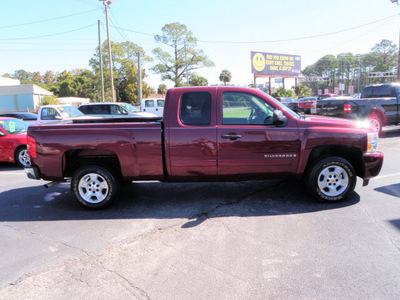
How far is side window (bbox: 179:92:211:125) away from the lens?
186 inches

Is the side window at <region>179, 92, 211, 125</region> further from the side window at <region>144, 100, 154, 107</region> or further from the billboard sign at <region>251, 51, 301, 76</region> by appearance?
the billboard sign at <region>251, 51, 301, 76</region>

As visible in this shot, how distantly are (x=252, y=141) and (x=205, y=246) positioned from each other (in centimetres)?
176

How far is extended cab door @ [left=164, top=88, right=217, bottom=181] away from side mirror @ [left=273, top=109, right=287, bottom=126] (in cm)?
90

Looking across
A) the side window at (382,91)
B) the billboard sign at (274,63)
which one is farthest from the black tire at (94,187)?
the billboard sign at (274,63)

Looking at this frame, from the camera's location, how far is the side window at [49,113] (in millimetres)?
12594

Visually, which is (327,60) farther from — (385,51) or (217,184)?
(217,184)

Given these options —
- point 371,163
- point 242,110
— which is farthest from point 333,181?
point 242,110

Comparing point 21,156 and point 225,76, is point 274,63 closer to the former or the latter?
point 225,76

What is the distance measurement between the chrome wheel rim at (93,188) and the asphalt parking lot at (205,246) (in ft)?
0.73

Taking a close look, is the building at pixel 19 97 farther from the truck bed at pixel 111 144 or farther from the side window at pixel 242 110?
the side window at pixel 242 110

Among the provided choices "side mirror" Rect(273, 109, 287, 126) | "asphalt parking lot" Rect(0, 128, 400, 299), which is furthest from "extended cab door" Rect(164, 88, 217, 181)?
"side mirror" Rect(273, 109, 287, 126)

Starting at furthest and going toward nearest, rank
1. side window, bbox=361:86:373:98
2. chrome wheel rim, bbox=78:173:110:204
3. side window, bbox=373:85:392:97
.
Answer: side window, bbox=361:86:373:98, side window, bbox=373:85:392:97, chrome wheel rim, bbox=78:173:110:204

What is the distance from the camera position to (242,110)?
4.93 m

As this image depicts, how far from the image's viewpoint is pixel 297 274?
3.03 meters
